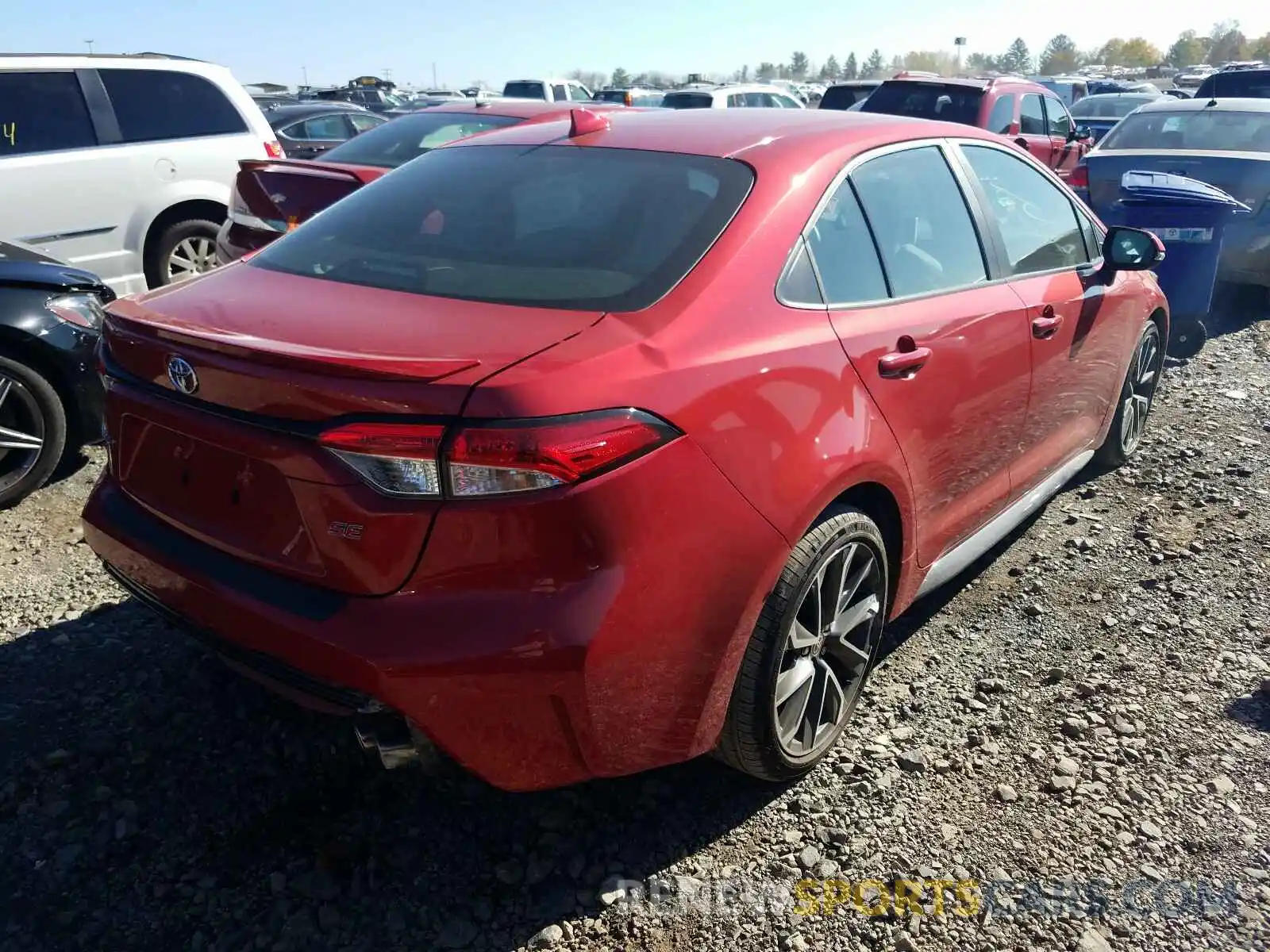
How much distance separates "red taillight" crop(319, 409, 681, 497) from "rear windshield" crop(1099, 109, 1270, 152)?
816cm

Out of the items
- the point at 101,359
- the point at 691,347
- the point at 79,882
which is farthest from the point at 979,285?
the point at 79,882

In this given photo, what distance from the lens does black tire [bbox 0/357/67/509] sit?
4.15 meters

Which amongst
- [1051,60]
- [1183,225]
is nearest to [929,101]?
[1183,225]

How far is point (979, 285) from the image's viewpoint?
3.13 metres

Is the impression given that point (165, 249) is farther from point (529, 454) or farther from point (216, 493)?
point (529, 454)

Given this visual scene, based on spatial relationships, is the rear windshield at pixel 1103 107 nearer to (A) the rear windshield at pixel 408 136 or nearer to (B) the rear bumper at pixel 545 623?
(A) the rear windshield at pixel 408 136

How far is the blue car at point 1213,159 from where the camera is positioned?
7574 mm

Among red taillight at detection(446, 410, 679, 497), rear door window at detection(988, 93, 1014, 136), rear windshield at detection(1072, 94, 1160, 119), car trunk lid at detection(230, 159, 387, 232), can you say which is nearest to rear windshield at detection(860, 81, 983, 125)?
rear door window at detection(988, 93, 1014, 136)

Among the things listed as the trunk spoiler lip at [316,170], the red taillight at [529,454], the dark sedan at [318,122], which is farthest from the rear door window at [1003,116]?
the red taillight at [529,454]

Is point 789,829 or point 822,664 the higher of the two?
point 822,664

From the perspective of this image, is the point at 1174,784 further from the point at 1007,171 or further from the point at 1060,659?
the point at 1007,171

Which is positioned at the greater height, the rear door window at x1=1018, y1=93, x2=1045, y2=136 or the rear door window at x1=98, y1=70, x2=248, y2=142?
the rear door window at x1=98, y1=70, x2=248, y2=142

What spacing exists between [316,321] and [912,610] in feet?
7.75

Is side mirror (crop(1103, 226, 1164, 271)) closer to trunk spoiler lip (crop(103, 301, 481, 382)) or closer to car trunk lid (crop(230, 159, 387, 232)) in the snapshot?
trunk spoiler lip (crop(103, 301, 481, 382))
